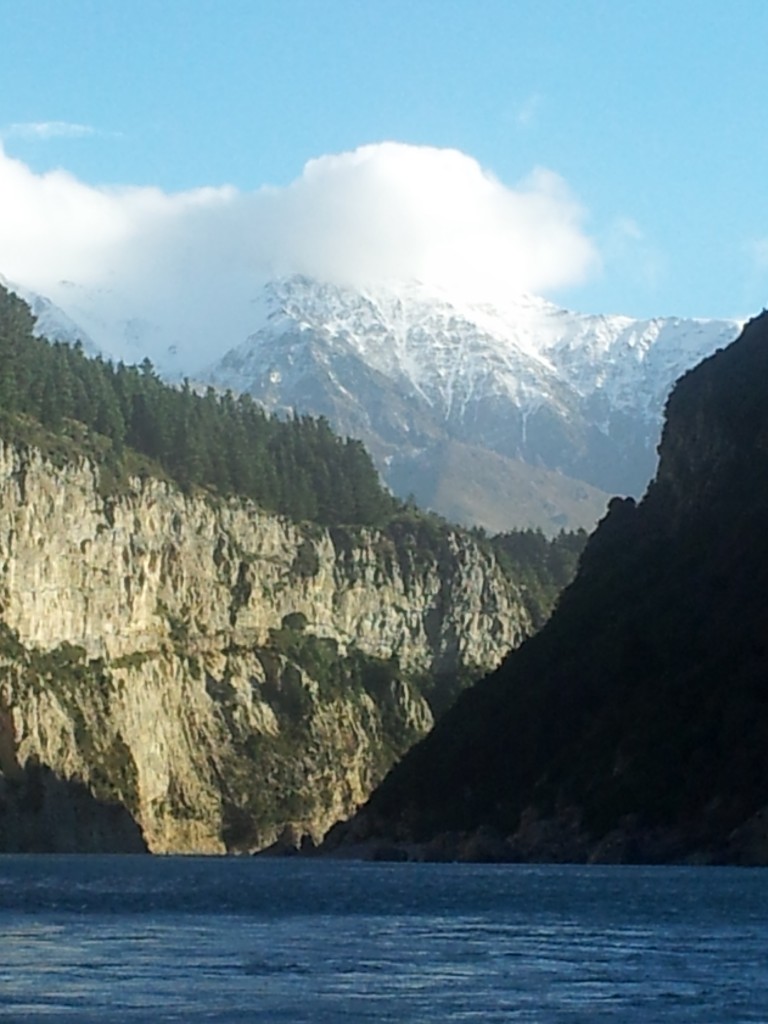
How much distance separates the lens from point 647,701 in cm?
14962

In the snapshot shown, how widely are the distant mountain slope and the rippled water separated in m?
9.61

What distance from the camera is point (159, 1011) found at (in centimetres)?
5584

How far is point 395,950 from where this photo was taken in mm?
76375

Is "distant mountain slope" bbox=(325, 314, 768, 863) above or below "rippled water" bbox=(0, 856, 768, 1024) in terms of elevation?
above

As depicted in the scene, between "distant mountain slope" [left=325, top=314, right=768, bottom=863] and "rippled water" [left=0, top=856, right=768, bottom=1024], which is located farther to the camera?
"distant mountain slope" [left=325, top=314, right=768, bottom=863]

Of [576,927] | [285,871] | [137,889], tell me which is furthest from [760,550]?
[576,927]

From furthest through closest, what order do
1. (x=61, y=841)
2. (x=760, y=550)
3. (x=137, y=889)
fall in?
(x=61, y=841) < (x=760, y=550) < (x=137, y=889)

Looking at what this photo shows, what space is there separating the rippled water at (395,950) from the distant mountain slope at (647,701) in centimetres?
961

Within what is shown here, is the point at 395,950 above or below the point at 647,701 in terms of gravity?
below

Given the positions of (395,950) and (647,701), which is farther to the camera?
(647,701)

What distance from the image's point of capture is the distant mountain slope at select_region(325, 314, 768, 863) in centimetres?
13912

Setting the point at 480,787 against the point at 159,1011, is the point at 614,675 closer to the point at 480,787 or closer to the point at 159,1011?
the point at 480,787

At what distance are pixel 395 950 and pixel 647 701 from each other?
2977 inches

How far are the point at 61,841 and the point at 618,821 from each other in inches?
2888
